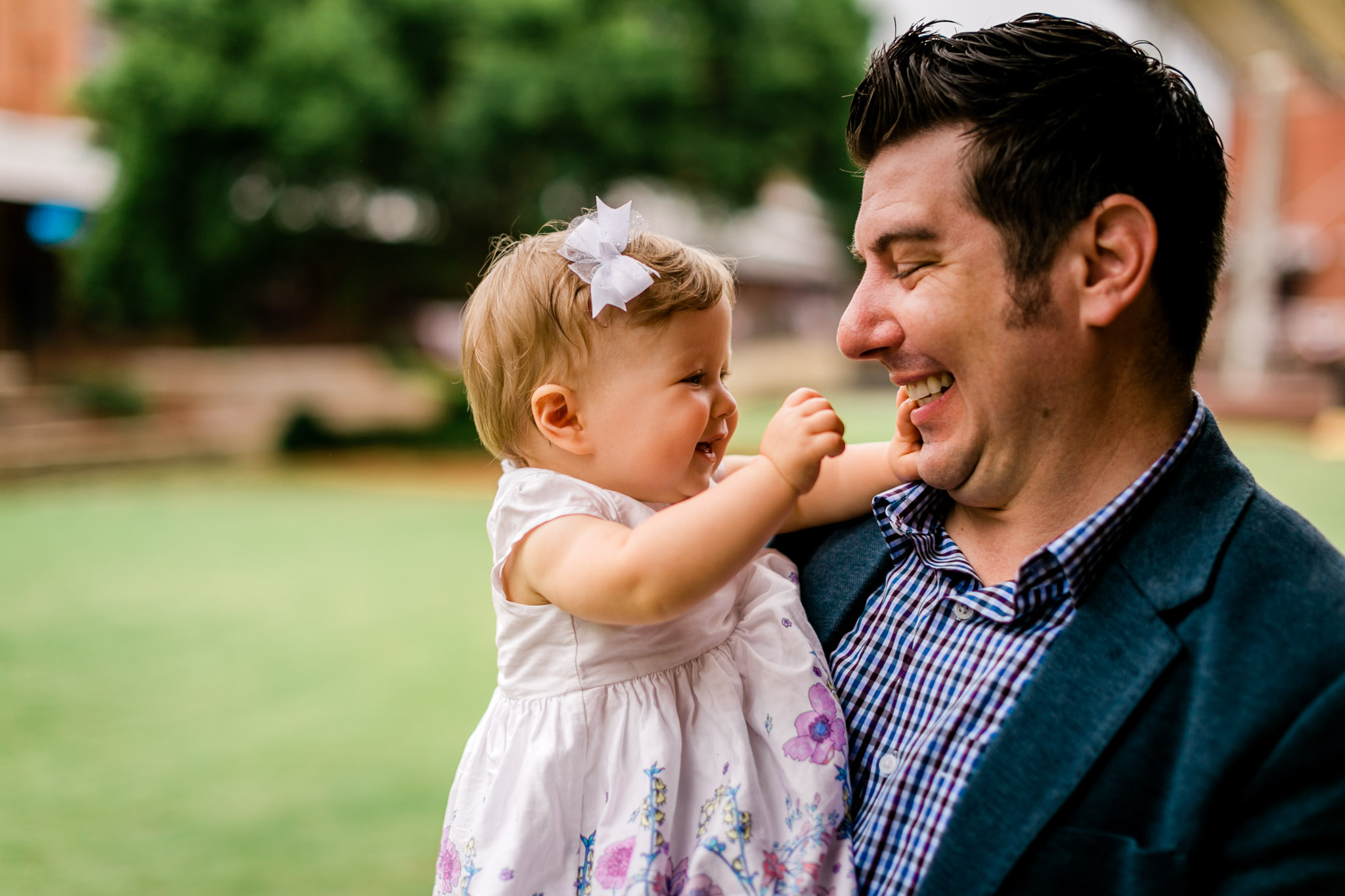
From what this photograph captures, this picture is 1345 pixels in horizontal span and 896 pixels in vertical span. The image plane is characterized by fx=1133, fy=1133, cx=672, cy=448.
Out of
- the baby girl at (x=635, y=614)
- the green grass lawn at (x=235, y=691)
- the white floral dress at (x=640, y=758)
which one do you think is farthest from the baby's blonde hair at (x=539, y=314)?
the green grass lawn at (x=235, y=691)

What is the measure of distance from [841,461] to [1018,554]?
0.34 metres

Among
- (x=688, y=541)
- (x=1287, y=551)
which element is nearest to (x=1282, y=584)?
(x=1287, y=551)

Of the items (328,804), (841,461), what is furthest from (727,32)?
(841,461)

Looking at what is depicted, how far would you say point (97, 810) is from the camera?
4.62 m

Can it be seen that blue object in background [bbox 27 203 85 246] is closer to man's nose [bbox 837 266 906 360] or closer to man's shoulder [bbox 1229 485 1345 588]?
man's nose [bbox 837 266 906 360]

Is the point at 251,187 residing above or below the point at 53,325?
→ above

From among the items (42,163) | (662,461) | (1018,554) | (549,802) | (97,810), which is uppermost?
(42,163)

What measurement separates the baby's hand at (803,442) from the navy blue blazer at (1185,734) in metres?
0.34

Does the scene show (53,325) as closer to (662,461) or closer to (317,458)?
(317,458)

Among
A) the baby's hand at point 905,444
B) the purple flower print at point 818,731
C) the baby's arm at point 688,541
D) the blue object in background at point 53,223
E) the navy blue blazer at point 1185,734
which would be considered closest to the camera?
the navy blue blazer at point 1185,734

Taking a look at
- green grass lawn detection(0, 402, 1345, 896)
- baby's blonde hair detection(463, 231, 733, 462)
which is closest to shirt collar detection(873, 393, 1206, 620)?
baby's blonde hair detection(463, 231, 733, 462)

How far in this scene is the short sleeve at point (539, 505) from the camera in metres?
1.43

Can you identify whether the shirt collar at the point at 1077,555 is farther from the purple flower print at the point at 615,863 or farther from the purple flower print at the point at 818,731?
the purple flower print at the point at 615,863

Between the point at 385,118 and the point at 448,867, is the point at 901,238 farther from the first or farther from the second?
the point at 385,118
